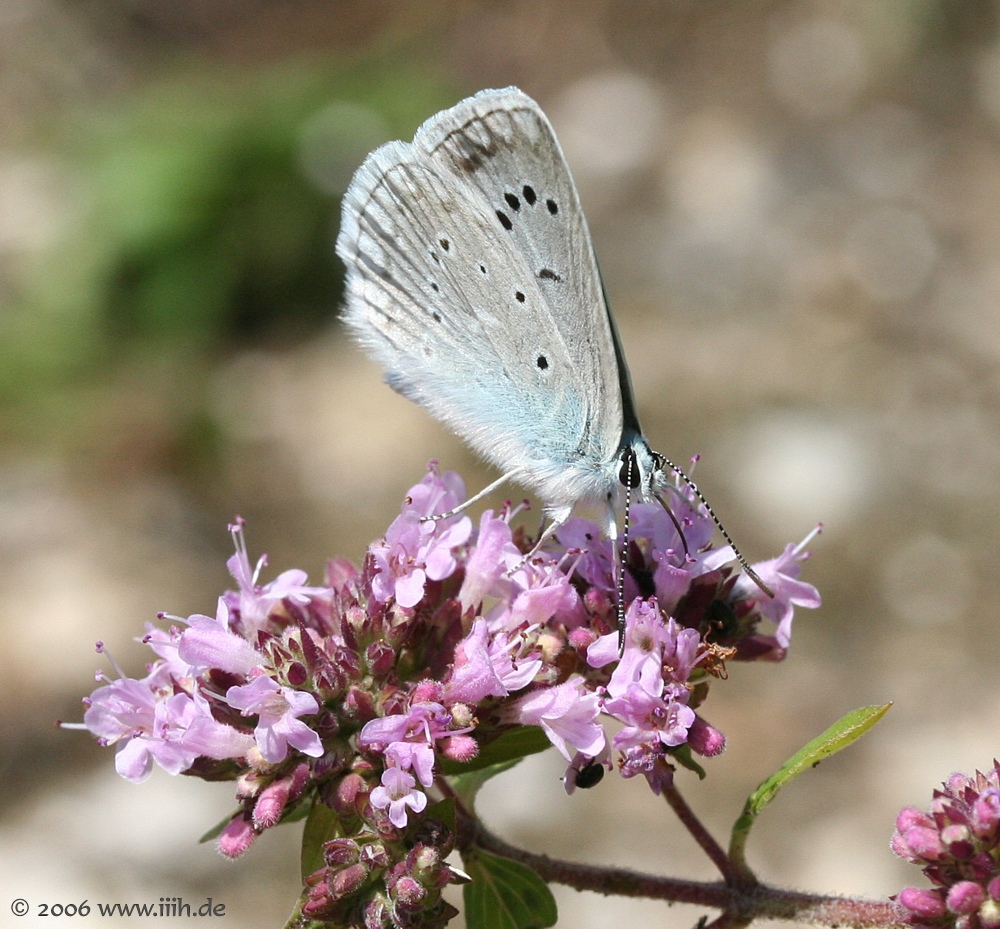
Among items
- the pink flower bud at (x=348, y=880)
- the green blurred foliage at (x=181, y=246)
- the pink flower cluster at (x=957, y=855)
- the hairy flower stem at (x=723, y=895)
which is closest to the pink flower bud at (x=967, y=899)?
the pink flower cluster at (x=957, y=855)

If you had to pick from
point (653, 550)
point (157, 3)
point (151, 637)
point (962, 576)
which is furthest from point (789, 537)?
point (157, 3)

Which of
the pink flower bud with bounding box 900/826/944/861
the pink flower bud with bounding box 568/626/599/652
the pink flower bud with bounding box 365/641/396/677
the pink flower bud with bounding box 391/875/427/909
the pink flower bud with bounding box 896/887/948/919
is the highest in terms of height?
the pink flower bud with bounding box 365/641/396/677

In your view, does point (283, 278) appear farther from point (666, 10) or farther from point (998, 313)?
point (998, 313)

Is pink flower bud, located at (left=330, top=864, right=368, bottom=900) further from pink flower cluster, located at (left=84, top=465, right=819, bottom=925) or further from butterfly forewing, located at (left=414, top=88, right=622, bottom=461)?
butterfly forewing, located at (left=414, top=88, right=622, bottom=461)

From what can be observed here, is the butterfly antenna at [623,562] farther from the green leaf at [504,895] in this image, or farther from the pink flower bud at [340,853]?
the pink flower bud at [340,853]

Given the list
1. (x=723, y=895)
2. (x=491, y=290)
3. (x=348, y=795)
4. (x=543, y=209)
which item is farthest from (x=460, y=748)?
(x=543, y=209)

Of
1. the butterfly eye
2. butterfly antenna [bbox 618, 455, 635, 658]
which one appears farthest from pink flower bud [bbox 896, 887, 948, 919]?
butterfly antenna [bbox 618, 455, 635, 658]
